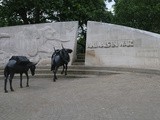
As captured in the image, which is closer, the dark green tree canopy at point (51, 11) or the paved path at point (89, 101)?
the paved path at point (89, 101)

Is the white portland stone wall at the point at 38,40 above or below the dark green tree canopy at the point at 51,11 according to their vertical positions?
below

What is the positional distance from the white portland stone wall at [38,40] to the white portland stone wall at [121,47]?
1.23 metres

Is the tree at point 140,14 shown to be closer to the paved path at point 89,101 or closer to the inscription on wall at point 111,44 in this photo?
the inscription on wall at point 111,44

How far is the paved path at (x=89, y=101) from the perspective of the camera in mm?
8695

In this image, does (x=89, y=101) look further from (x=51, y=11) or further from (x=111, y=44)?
(x=51, y=11)

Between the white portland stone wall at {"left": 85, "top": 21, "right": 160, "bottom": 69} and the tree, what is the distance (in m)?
5.38

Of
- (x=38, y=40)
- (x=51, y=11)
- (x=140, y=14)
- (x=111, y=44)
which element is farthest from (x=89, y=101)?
(x=51, y=11)

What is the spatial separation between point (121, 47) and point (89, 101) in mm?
8073

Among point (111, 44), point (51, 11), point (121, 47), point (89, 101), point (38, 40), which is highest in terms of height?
point (51, 11)

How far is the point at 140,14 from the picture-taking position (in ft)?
76.9

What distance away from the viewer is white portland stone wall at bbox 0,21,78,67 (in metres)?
19.9

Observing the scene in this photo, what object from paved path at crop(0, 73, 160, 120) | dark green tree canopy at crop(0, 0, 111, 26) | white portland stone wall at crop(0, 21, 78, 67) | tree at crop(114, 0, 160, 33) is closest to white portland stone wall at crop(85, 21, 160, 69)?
white portland stone wall at crop(0, 21, 78, 67)

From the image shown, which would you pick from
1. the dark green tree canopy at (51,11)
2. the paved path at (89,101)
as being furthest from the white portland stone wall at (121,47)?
the dark green tree canopy at (51,11)

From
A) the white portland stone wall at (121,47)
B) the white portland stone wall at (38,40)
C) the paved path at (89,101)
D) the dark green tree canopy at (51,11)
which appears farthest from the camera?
the dark green tree canopy at (51,11)
